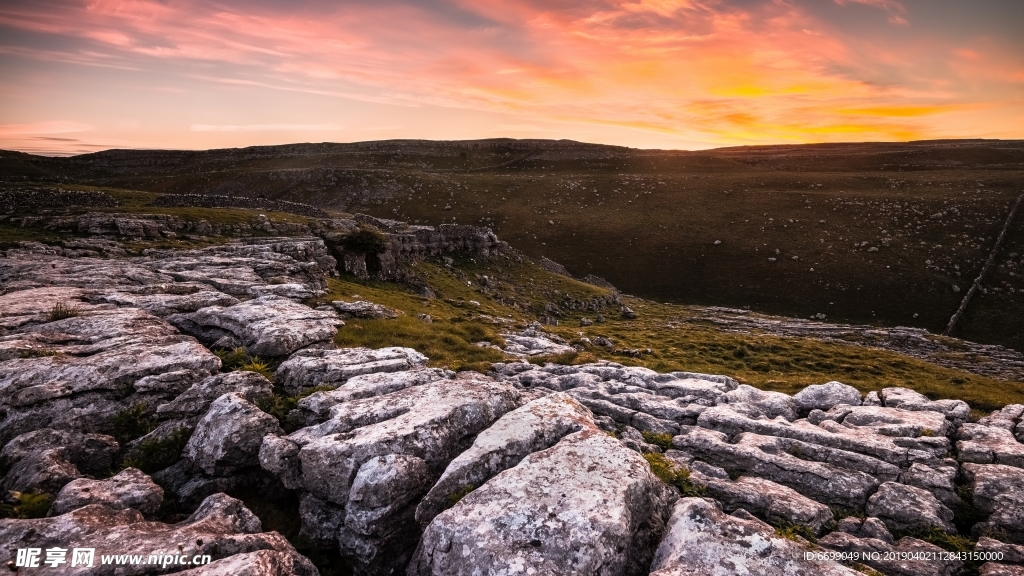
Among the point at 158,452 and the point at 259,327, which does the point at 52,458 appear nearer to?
the point at 158,452

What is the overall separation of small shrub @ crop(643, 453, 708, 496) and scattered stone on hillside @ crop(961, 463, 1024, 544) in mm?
6198

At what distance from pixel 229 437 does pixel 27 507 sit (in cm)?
329

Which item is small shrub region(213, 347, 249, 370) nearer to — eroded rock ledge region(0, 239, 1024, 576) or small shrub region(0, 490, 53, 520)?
eroded rock ledge region(0, 239, 1024, 576)

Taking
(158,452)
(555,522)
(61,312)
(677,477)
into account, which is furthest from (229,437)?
(61,312)

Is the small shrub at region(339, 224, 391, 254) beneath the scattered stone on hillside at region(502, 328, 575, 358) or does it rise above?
above

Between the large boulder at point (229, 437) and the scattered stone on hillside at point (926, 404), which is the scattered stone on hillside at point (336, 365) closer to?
the large boulder at point (229, 437)

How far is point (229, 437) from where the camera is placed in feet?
34.6

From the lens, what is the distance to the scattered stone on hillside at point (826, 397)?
16891 mm

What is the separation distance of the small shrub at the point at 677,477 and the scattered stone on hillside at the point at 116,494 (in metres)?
10.7

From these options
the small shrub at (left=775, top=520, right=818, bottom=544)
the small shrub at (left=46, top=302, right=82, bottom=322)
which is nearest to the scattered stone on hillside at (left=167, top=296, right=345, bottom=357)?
the small shrub at (left=46, top=302, right=82, bottom=322)

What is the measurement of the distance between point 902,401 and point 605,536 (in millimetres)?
16624

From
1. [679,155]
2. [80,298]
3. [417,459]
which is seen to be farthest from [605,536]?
[679,155]

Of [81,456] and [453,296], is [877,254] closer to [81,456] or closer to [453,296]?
[453,296]

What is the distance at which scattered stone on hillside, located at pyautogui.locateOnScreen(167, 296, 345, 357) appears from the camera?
16.1 m
